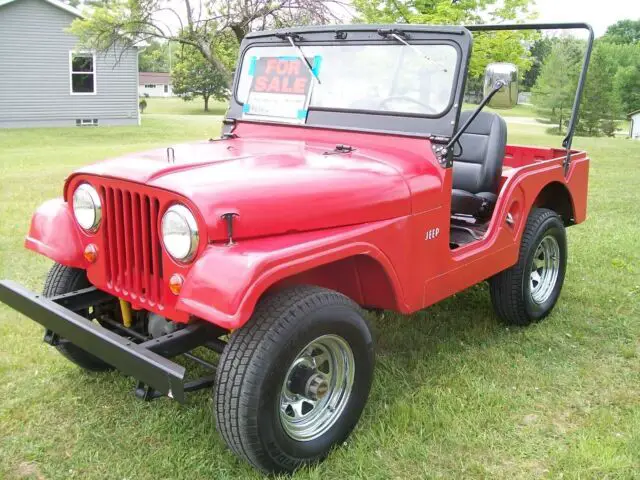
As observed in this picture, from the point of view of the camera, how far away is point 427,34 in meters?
3.45

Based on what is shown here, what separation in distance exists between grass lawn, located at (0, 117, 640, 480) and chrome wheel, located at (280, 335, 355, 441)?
17 centimetres

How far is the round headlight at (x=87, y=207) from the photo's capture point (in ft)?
9.25

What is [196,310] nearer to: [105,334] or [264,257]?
[264,257]

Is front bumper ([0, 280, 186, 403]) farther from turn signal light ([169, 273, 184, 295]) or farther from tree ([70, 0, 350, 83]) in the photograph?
tree ([70, 0, 350, 83])

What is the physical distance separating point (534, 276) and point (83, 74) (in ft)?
61.8

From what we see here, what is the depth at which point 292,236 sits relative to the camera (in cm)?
262

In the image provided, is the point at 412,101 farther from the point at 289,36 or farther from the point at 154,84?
the point at 154,84

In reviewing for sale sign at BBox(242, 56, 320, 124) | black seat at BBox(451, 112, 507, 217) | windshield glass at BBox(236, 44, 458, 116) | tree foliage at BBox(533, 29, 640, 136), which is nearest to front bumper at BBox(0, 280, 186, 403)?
for sale sign at BBox(242, 56, 320, 124)

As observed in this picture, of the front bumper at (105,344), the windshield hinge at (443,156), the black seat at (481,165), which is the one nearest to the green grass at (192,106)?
the black seat at (481,165)

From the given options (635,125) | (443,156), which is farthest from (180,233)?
(635,125)

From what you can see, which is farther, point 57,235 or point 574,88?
point 574,88

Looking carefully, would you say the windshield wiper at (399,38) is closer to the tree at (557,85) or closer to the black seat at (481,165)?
the black seat at (481,165)

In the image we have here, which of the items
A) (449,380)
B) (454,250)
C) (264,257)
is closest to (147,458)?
(264,257)

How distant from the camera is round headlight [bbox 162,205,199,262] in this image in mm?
2430
